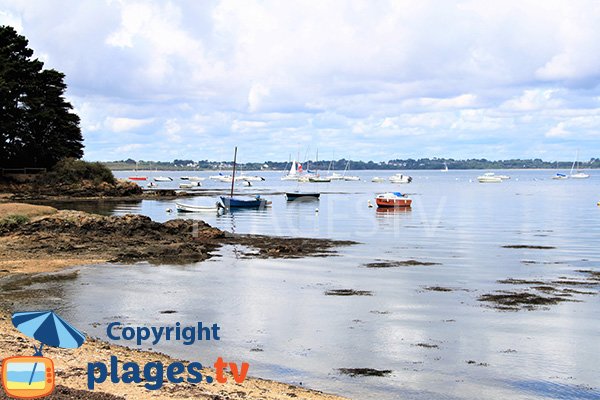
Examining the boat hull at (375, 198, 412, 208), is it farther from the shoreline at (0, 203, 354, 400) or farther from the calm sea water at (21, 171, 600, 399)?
the calm sea water at (21, 171, 600, 399)

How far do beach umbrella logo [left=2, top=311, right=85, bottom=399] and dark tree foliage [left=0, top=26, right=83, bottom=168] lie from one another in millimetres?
73219

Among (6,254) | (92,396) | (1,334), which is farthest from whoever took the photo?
(6,254)

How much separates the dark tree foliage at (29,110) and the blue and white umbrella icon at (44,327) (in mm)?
73155

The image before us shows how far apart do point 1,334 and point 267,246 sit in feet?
Result: 84.8

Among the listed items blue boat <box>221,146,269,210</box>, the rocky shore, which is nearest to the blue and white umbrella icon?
the rocky shore

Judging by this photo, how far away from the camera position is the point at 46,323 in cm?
1271

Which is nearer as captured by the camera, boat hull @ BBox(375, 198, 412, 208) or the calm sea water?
the calm sea water

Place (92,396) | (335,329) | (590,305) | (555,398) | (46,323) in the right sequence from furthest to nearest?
(590,305) → (335,329) → (555,398) → (46,323) → (92,396)

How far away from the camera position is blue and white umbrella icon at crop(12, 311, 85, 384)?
1250 centimetres

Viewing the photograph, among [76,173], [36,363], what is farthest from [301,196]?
[36,363]

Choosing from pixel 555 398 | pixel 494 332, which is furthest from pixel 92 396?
pixel 494 332

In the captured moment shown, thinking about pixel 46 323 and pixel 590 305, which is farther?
pixel 590 305

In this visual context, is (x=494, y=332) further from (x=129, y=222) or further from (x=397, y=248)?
(x=129, y=222)

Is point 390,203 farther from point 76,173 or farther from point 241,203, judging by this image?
point 76,173
